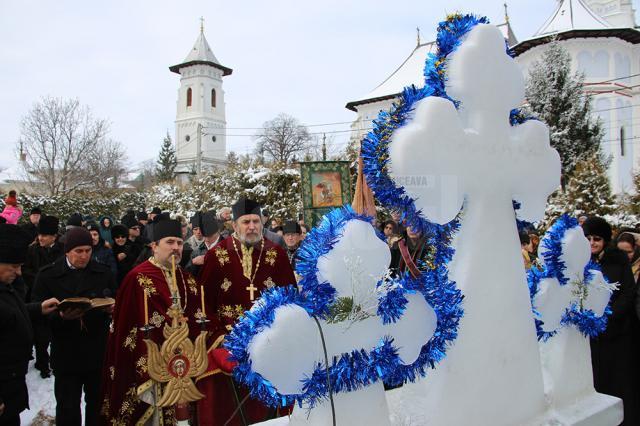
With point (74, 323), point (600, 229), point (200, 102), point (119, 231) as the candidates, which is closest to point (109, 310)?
point (74, 323)

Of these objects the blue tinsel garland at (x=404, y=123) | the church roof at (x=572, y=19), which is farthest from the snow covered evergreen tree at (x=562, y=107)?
the blue tinsel garland at (x=404, y=123)

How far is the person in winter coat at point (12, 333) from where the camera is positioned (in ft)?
10.9

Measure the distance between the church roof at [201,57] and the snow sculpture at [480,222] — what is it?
60128 mm

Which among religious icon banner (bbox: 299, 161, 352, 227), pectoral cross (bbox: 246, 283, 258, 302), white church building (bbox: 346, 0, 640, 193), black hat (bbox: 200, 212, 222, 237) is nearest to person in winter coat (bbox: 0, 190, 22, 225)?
black hat (bbox: 200, 212, 222, 237)

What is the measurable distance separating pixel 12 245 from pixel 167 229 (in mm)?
1226

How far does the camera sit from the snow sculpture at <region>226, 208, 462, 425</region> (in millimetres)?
1939

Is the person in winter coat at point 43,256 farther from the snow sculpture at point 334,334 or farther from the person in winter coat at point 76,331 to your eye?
the snow sculpture at point 334,334

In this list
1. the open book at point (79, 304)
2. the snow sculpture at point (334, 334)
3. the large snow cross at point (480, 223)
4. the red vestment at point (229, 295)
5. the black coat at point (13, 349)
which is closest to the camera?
the snow sculpture at point (334, 334)

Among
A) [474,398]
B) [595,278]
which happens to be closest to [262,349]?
[474,398]

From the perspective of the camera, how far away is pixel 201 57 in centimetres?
5972

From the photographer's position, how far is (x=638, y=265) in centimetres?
514

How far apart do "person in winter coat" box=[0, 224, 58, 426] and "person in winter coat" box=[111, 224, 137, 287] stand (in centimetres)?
459

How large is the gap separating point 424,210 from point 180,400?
8.90 feet

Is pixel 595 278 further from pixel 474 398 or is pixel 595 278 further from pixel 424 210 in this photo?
pixel 424 210
